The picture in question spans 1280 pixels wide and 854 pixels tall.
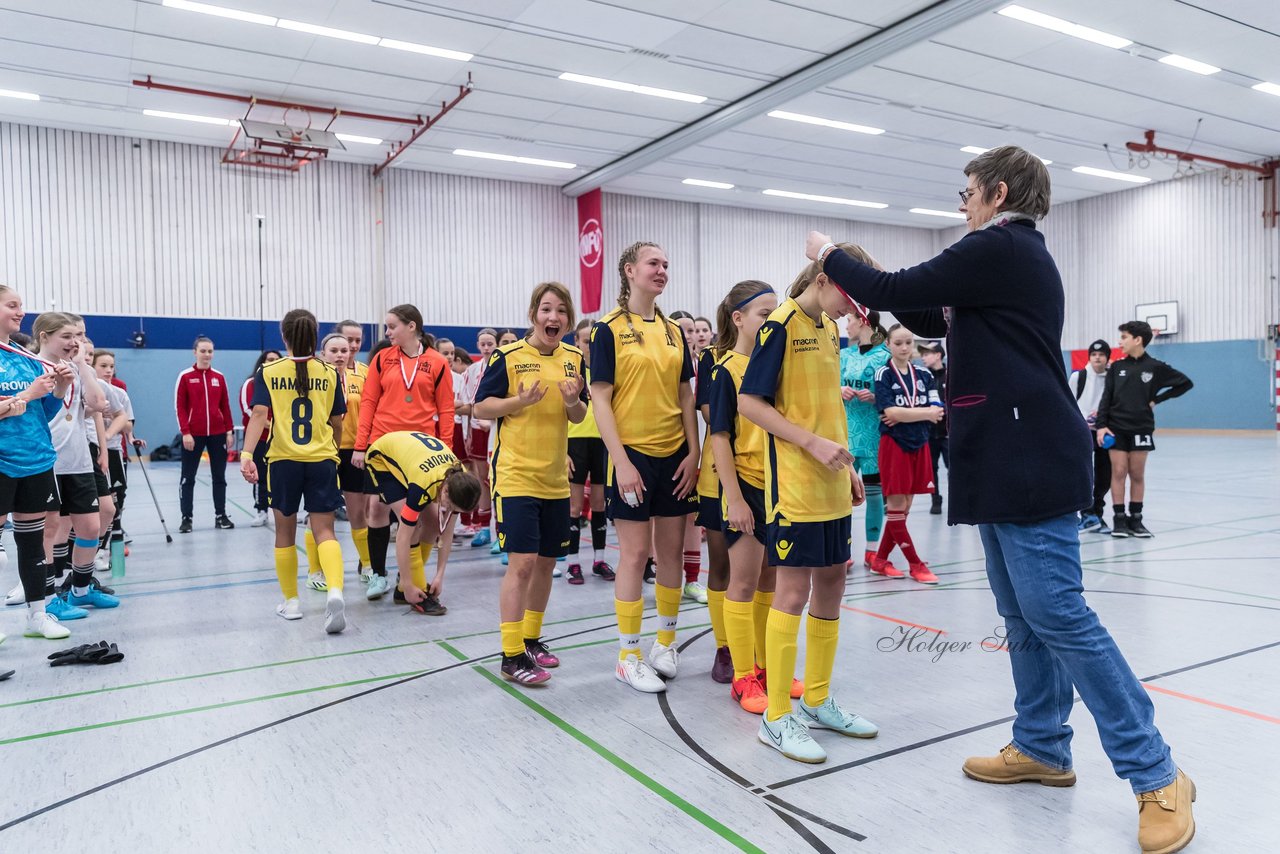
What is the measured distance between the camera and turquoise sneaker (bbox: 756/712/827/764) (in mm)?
2543

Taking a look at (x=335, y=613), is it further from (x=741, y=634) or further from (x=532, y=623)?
(x=741, y=634)

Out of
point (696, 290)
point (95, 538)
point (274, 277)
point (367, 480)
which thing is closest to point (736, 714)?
point (367, 480)

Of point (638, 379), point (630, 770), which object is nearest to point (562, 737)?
point (630, 770)

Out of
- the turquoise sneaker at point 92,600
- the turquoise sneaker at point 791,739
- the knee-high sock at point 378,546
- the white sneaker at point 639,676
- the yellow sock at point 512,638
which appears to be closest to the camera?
the turquoise sneaker at point 791,739

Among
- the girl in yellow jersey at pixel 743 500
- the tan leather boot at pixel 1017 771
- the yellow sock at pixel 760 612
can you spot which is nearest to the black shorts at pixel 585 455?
the girl in yellow jersey at pixel 743 500

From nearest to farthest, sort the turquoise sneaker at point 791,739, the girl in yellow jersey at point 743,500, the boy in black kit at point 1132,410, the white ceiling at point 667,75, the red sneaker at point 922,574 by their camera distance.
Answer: the turquoise sneaker at point 791,739 < the girl in yellow jersey at point 743,500 < the red sneaker at point 922,574 < the boy in black kit at point 1132,410 < the white ceiling at point 667,75

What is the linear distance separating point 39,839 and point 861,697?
2580 mm

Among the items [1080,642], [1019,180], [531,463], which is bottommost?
[1080,642]

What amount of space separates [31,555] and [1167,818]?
185 inches

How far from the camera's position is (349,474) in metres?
5.34

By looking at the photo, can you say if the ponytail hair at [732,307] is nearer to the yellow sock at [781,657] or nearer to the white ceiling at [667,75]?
the yellow sock at [781,657]

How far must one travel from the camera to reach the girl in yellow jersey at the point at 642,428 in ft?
10.8

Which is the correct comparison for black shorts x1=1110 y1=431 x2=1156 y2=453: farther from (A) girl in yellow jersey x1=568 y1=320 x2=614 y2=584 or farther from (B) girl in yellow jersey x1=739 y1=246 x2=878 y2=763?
(B) girl in yellow jersey x1=739 y1=246 x2=878 y2=763

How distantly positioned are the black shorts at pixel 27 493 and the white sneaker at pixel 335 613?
1437mm
